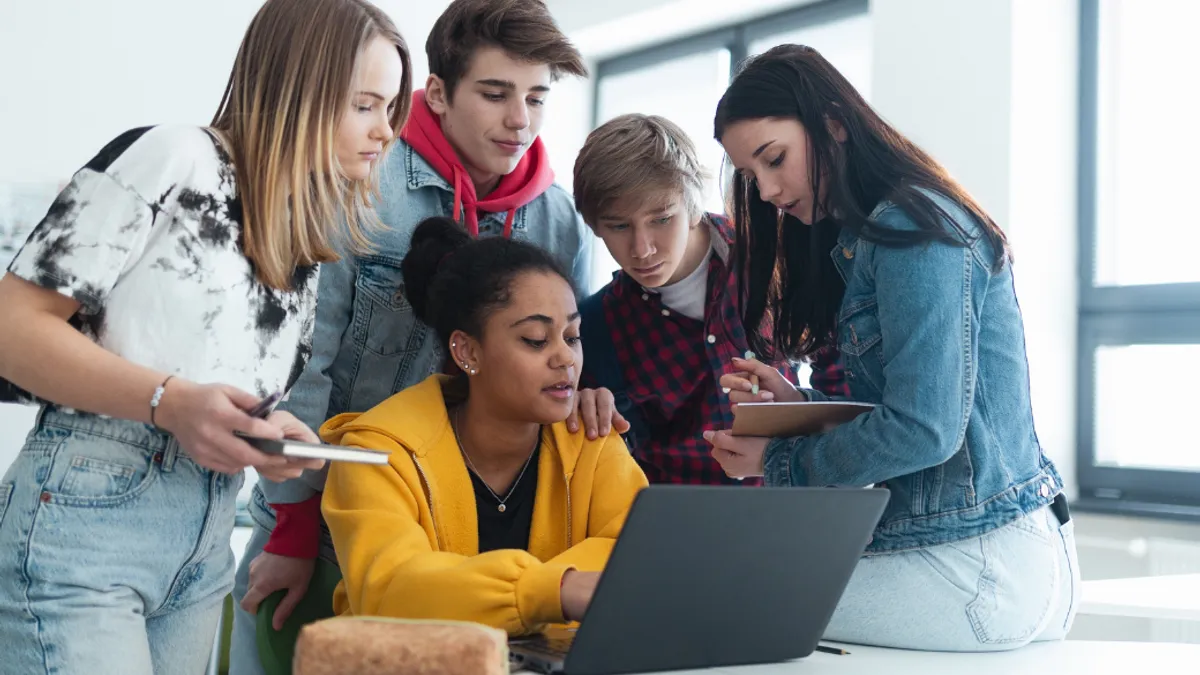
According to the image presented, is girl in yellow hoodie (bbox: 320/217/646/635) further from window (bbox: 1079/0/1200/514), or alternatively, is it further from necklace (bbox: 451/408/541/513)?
window (bbox: 1079/0/1200/514)

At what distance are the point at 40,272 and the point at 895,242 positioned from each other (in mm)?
954

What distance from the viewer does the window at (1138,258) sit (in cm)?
331

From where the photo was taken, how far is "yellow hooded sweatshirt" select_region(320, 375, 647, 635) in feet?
3.88

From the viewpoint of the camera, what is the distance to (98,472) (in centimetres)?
112

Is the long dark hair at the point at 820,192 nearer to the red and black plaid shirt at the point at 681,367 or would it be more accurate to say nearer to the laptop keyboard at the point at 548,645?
the red and black plaid shirt at the point at 681,367

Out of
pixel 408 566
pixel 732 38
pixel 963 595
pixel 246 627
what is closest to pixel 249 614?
pixel 246 627

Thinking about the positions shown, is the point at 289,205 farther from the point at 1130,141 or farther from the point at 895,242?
the point at 1130,141

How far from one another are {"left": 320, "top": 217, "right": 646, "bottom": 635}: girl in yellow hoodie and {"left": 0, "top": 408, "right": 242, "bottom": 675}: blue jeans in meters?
0.22

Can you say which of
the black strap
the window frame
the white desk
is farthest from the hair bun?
the window frame

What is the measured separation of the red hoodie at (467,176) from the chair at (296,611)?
0.61 metres

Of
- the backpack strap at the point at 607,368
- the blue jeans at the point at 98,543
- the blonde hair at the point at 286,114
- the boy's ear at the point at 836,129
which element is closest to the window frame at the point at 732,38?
the backpack strap at the point at 607,368

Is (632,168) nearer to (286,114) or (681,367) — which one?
(681,367)

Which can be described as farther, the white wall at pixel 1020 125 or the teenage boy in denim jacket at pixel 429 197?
the white wall at pixel 1020 125

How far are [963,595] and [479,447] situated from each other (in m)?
0.70
